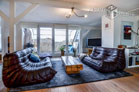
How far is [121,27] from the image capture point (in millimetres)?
3801

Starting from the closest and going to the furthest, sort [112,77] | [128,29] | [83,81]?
[83,81]
[112,77]
[128,29]

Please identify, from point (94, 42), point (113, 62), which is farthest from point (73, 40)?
point (113, 62)

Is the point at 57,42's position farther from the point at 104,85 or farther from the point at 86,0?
the point at 104,85

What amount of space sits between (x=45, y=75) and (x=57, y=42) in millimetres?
4026

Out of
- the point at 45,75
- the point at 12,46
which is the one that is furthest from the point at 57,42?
the point at 45,75

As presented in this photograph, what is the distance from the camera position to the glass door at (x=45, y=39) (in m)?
5.59

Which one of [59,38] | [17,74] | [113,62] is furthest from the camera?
[59,38]

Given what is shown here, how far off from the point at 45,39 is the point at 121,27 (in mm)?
4780

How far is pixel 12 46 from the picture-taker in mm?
2615

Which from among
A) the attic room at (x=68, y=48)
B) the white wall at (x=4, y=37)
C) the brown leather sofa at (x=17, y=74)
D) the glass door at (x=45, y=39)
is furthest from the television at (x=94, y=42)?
the white wall at (x=4, y=37)

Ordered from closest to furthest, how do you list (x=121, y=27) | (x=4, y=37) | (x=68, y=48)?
(x=121, y=27)
(x=4, y=37)
(x=68, y=48)

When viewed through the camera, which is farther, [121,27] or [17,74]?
[121,27]

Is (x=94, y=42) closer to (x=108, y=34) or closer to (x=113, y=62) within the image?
(x=108, y=34)

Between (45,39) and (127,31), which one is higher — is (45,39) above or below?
below
